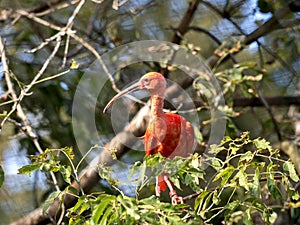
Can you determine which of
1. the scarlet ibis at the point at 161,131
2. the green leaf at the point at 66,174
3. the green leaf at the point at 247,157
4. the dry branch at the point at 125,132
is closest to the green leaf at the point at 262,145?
the green leaf at the point at 247,157

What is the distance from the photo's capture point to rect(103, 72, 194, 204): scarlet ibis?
1.36 meters

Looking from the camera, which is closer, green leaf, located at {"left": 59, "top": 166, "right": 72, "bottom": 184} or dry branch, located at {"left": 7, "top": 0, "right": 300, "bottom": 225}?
green leaf, located at {"left": 59, "top": 166, "right": 72, "bottom": 184}

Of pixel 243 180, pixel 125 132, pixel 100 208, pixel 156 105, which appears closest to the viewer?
pixel 100 208

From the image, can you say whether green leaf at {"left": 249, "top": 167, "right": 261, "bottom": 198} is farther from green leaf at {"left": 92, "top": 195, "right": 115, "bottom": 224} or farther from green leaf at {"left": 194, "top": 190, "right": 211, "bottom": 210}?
green leaf at {"left": 92, "top": 195, "right": 115, "bottom": 224}

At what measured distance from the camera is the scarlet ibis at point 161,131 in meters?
1.36

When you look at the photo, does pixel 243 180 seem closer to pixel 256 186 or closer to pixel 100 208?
pixel 256 186

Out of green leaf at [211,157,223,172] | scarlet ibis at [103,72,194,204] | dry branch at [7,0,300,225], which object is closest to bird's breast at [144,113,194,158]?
scarlet ibis at [103,72,194,204]

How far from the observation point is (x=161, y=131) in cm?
138

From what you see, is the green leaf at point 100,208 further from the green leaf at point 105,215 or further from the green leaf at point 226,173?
the green leaf at point 226,173

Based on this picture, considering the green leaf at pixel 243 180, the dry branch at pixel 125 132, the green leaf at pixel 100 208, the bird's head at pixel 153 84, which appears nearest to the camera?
the green leaf at pixel 100 208

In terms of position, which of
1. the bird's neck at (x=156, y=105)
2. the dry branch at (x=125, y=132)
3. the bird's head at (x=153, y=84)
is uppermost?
the bird's head at (x=153, y=84)

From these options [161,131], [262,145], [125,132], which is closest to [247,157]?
[262,145]

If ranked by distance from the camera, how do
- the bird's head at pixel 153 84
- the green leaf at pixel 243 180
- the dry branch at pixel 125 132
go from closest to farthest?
the green leaf at pixel 243 180
the bird's head at pixel 153 84
the dry branch at pixel 125 132

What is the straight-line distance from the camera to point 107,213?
1076 mm
